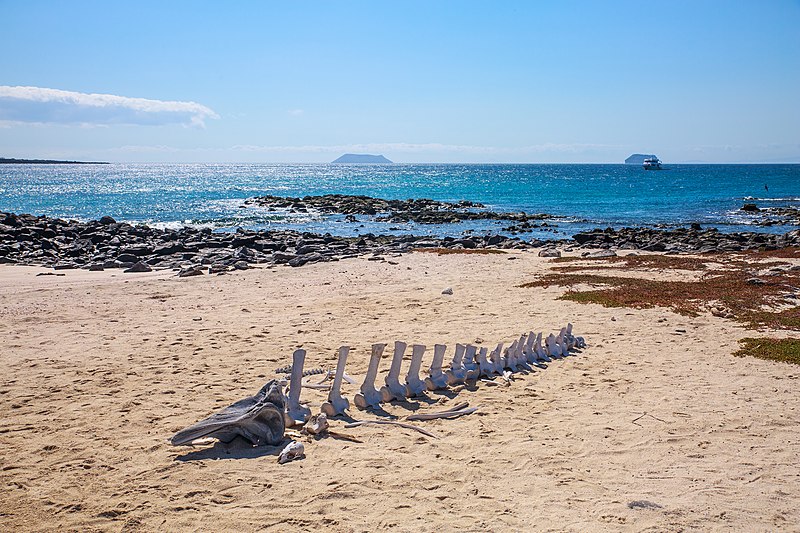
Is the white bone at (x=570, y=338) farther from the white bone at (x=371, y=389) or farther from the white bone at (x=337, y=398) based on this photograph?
the white bone at (x=337, y=398)

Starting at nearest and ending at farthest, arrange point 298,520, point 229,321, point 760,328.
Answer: point 298,520 < point 760,328 < point 229,321

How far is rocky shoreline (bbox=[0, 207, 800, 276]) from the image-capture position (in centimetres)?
2298

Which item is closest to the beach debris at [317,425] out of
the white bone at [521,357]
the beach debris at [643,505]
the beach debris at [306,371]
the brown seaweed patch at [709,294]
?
the beach debris at [306,371]

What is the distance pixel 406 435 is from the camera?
21.1 ft

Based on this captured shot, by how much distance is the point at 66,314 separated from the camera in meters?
12.6

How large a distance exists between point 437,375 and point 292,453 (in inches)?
100

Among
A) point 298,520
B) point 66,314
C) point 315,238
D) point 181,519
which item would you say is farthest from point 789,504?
point 315,238

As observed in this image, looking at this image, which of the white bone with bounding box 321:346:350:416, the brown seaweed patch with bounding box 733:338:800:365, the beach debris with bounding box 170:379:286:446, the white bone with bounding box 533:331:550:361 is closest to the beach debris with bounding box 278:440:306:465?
the beach debris with bounding box 170:379:286:446

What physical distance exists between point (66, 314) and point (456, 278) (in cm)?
1015

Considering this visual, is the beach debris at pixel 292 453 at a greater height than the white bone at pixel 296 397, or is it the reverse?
the white bone at pixel 296 397

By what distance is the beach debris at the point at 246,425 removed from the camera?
596cm

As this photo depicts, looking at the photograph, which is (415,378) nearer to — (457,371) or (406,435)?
(457,371)

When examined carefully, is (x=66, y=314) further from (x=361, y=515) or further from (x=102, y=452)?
(x=361, y=515)

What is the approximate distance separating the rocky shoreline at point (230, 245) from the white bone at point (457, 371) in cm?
1307
